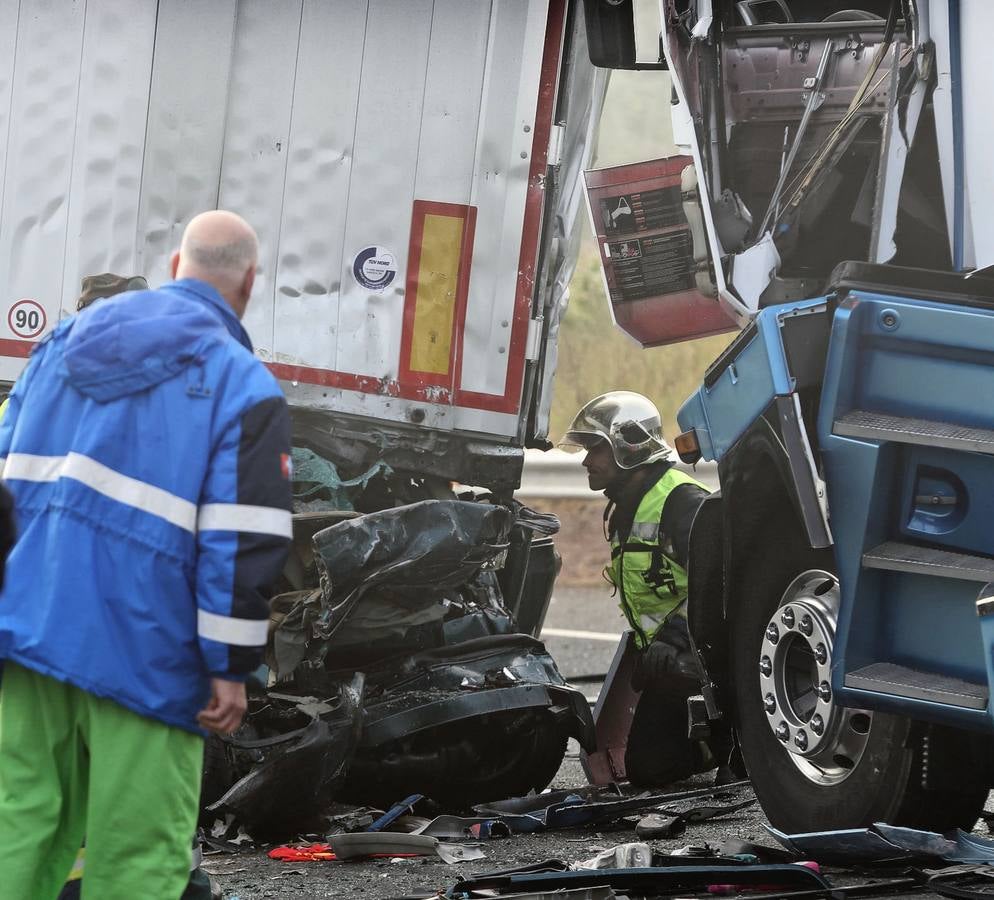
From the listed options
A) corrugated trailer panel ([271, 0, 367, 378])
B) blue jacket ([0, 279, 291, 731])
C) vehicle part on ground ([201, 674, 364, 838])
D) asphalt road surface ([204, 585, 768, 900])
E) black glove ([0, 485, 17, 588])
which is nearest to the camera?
black glove ([0, 485, 17, 588])

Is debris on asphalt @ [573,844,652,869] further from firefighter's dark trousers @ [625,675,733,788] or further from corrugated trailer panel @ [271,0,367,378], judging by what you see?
corrugated trailer panel @ [271,0,367,378]

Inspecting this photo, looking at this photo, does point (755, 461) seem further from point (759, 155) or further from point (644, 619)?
point (644, 619)

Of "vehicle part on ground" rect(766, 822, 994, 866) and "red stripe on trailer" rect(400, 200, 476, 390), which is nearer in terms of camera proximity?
"vehicle part on ground" rect(766, 822, 994, 866)

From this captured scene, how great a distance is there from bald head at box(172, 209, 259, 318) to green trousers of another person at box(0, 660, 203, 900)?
2.85 feet

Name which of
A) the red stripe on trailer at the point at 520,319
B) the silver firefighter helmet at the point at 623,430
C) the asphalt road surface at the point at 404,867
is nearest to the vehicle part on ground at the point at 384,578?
the red stripe on trailer at the point at 520,319

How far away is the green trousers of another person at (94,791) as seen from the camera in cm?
326

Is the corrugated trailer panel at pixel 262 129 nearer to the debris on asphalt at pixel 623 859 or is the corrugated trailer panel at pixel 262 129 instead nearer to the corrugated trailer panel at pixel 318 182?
the corrugated trailer panel at pixel 318 182

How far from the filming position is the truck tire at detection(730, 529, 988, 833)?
4.53 m

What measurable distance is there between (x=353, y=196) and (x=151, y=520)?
344cm

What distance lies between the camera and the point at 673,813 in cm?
568

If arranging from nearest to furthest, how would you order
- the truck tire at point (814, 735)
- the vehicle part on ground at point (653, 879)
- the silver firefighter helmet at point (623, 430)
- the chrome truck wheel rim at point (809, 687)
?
1. the vehicle part on ground at point (653, 879)
2. the truck tire at point (814, 735)
3. the chrome truck wheel rim at point (809, 687)
4. the silver firefighter helmet at point (623, 430)

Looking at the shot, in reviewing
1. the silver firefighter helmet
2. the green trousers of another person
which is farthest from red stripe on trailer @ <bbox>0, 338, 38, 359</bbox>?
the green trousers of another person

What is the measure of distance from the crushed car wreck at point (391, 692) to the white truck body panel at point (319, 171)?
2.62ft

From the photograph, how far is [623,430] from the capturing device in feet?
23.0
